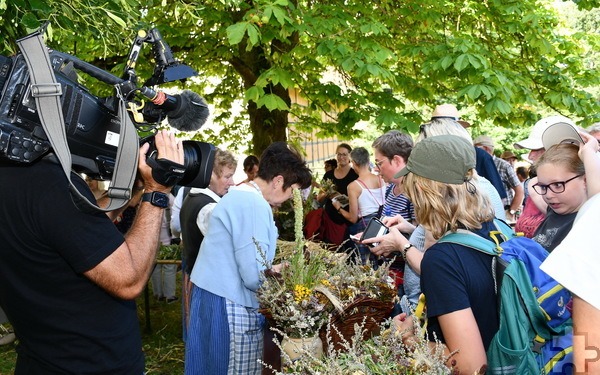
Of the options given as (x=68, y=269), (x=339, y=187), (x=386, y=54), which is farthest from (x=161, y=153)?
(x=339, y=187)

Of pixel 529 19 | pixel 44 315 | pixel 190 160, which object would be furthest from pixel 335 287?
pixel 529 19

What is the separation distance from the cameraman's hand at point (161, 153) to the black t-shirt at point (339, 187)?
4550 millimetres

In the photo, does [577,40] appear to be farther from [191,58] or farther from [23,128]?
[23,128]

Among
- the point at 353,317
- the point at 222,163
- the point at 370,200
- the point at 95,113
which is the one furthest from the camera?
the point at 370,200

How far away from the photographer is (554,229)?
10.0ft

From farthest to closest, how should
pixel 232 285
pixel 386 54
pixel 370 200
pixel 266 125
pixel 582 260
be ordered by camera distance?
pixel 266 125
pixel 370 200
pixel 386 54
pixel 232 285
pixel 582 260

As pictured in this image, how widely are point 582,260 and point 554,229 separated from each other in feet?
5.90

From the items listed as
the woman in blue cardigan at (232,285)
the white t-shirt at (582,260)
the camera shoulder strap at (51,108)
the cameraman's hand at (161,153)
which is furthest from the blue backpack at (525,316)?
the woman in blue cardigan at (232,285)

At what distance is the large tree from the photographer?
5.65 meters

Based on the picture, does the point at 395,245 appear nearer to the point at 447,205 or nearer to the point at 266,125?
the point at 447,205

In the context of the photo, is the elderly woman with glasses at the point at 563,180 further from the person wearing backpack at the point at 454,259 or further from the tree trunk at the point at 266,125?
the tree trunk at the point at 266,125

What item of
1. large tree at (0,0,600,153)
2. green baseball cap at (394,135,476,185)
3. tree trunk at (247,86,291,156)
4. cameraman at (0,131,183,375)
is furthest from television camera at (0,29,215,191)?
tree trunk at (247,86,291,156)

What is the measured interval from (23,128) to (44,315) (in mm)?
628

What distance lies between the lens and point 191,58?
832cm
